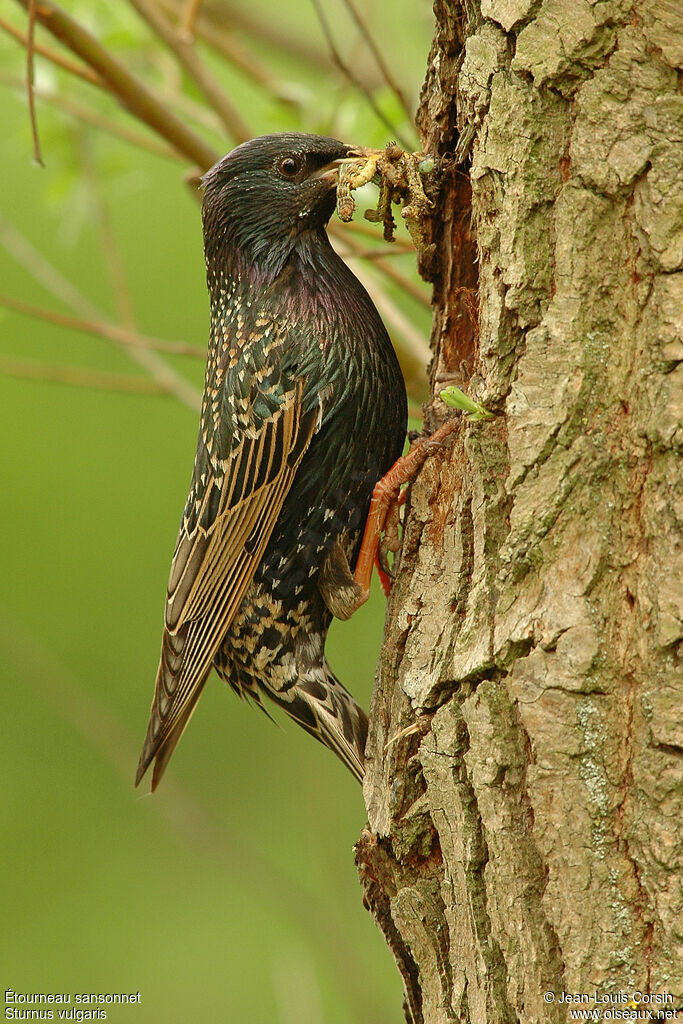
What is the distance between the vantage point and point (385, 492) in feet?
9.14

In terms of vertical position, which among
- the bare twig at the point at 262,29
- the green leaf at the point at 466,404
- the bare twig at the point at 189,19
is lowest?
the green leaf at the point at 466,404

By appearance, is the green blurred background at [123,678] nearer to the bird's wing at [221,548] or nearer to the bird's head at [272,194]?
the bird's head at [272,194]

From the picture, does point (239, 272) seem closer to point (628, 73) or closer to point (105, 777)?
point (628, 73)

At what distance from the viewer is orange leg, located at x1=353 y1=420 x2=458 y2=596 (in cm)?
245

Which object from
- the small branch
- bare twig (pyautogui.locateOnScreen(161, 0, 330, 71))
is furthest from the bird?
bare twig (pyautogui.locateOnScreen(161, 0, 330, 71))

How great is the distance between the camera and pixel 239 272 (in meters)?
3.10

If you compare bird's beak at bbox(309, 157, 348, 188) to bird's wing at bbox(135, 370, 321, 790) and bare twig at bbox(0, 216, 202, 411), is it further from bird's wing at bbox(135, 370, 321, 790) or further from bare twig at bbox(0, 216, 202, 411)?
bare twig at bbox(0, 216, 202, 411)

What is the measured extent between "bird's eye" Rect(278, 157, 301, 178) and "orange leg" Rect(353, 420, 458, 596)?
838 mm

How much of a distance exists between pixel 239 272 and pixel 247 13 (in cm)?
176

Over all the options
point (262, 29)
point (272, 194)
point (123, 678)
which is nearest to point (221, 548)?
point (272, 194)

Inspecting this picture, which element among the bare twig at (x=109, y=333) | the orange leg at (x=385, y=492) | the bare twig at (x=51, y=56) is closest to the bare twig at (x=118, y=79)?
the bare twig at (x=51, y=56)

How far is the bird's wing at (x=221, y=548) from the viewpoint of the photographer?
9.29ft

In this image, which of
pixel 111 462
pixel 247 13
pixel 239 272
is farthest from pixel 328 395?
pixel 111 462

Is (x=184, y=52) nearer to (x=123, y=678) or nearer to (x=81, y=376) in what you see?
(x=81, y=376)
